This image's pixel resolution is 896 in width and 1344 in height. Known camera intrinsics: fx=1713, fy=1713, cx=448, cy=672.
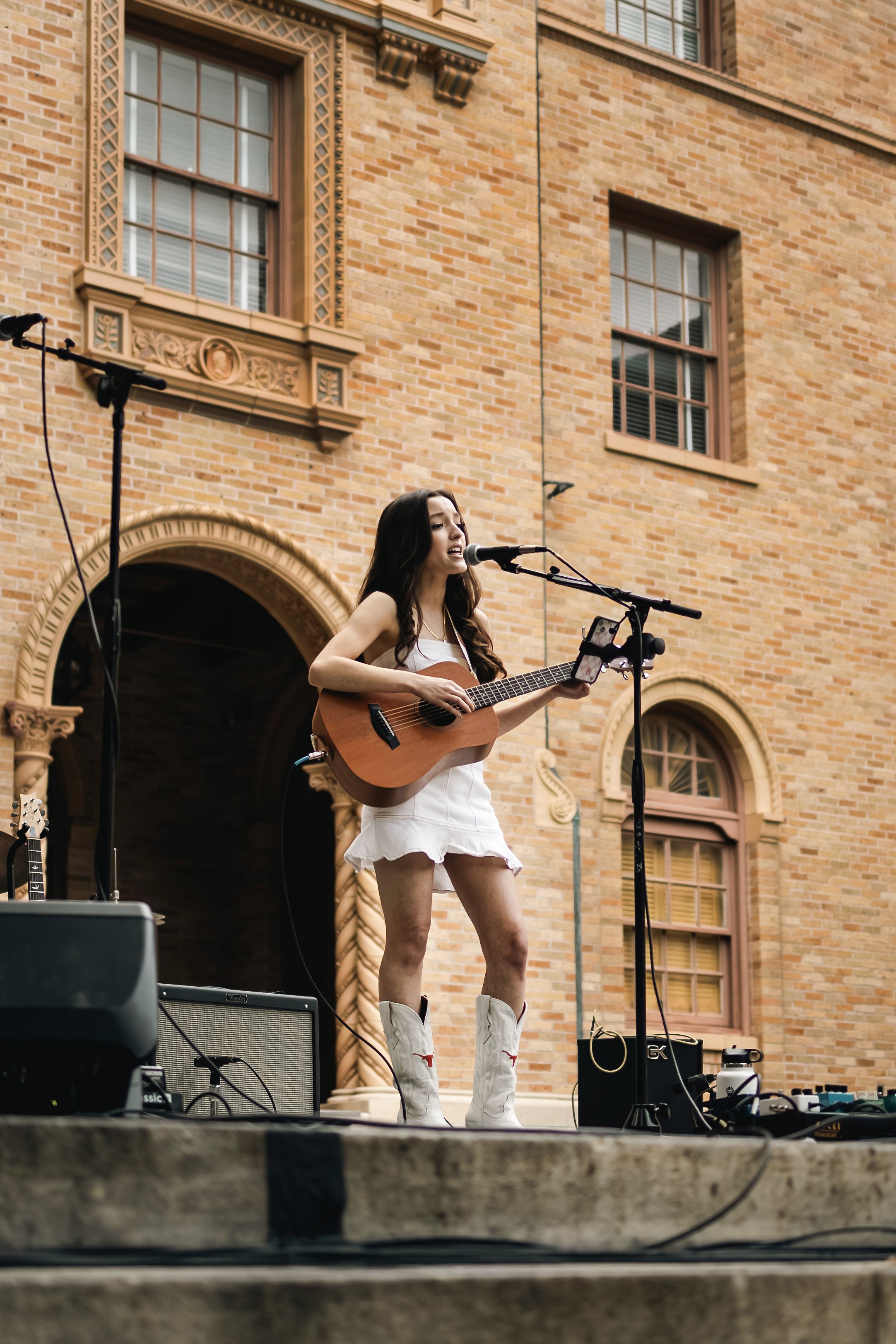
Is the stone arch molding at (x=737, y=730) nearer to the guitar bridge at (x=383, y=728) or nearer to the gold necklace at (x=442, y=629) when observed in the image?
the gold necklace at (x=442, y=629)

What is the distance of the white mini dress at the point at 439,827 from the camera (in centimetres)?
467

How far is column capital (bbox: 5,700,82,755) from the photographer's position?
8.66 m

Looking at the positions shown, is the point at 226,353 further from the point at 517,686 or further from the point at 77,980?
the point at 77,980

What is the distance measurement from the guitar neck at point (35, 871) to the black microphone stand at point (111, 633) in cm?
23

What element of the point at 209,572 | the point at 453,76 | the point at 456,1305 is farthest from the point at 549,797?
the point at 456,1305

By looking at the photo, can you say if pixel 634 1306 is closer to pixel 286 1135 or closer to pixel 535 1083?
pixel 286 1135

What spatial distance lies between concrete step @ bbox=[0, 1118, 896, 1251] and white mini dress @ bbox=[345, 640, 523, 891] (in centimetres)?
141

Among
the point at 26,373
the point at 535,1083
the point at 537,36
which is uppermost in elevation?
the point at 537,36

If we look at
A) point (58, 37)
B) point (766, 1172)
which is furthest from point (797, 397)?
point (766, 1172)

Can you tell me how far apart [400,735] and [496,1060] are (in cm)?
94

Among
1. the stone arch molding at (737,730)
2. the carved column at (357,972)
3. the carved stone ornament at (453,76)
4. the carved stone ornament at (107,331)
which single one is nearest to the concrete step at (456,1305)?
the carved column at (357,972)

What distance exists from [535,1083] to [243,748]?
183 inches

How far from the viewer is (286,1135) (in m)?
3.01

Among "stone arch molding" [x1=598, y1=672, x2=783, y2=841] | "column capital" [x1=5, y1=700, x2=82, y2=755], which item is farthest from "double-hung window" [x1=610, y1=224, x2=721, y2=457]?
"column capital" [x1=5, y1=700, x2=82, y2=755]
